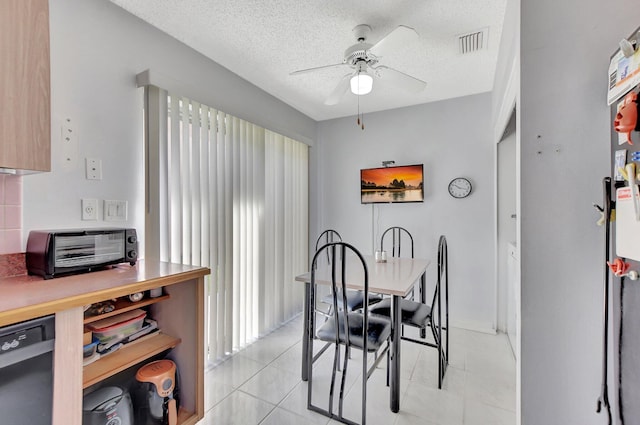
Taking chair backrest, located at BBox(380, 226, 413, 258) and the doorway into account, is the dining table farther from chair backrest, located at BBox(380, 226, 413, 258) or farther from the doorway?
the doorway

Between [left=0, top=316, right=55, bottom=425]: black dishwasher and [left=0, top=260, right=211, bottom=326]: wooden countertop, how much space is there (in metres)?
0.06

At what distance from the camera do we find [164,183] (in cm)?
190

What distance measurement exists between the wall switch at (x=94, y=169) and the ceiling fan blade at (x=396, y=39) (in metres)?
1.73

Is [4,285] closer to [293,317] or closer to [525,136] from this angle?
[525,136]

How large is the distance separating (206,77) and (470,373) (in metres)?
3.08

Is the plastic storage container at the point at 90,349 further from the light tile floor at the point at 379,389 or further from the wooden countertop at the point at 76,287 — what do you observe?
the light tile floor at the point at 379,389

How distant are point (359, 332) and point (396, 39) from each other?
173cm

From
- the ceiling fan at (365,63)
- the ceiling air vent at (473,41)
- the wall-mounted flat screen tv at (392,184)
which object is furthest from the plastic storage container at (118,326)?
the ceiling air vent at (473,41)

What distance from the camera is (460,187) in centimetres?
295

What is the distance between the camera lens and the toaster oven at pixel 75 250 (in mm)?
1225

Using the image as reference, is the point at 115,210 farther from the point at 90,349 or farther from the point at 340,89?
the point at 340,89

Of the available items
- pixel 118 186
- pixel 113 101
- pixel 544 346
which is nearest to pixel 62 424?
pixel 118 186

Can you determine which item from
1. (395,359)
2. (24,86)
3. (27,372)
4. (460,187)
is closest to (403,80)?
(460,187)

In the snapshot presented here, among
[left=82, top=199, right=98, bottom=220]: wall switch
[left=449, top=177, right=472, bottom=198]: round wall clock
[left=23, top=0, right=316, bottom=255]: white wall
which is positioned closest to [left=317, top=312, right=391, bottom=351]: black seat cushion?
[left=23, top=0, right=316, bottom=255]: white wall
